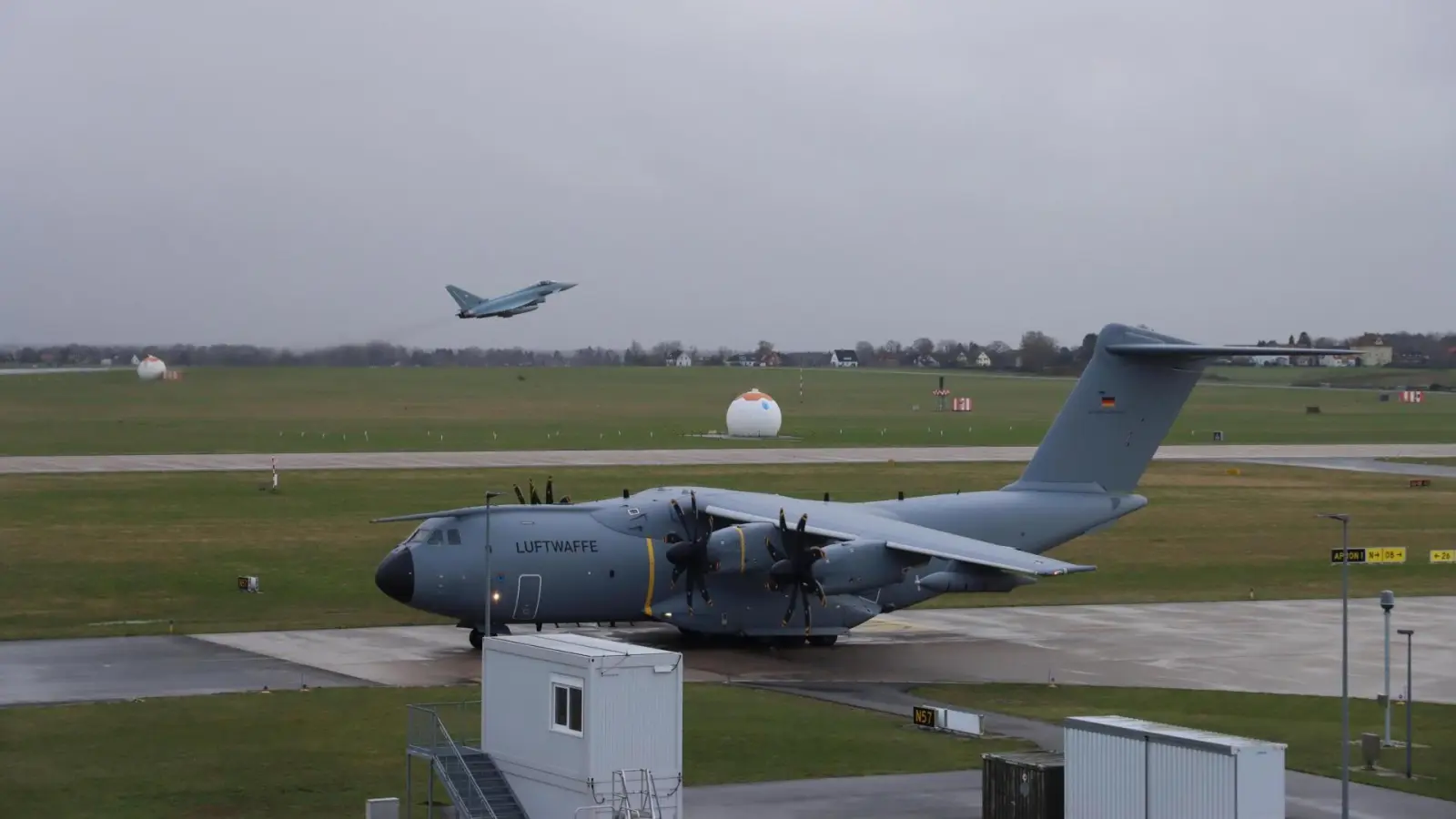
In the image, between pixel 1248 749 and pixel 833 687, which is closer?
pixel 1248 749

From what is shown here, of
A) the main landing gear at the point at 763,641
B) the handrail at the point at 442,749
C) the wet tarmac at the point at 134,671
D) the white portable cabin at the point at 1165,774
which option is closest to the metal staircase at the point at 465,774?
the handrail at the point at 442,749

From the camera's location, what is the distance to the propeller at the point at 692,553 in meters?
38.6

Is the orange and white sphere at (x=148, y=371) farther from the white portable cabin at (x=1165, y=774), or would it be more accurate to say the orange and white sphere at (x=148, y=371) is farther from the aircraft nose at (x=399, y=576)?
the white portable cabin at (x=1165, y=774)

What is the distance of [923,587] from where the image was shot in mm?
40625

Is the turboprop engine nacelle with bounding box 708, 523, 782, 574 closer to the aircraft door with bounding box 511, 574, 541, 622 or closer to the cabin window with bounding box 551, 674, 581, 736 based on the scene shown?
the aircraft door with bounding box 511, 574, 541, 622

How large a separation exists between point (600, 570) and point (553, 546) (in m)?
1.19

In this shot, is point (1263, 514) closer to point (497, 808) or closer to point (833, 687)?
point (833, 687)

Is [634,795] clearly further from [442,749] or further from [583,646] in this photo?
[442,749]

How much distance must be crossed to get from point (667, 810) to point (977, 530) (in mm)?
21500

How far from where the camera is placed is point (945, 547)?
36781 mm

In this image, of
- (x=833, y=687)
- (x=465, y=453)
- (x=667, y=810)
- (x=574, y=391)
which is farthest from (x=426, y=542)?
(x=574, y=391)

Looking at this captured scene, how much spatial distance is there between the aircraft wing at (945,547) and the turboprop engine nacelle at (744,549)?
301 mm

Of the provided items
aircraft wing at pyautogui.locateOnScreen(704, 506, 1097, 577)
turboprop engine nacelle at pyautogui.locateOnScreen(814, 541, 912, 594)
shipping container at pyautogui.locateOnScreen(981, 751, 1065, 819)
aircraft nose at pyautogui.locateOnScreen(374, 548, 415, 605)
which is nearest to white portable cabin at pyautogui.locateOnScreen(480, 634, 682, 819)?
shipping container at pyautogui.locateOnScreen(981, 751, 1065, 819)

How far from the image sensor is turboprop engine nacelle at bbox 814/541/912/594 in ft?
123
